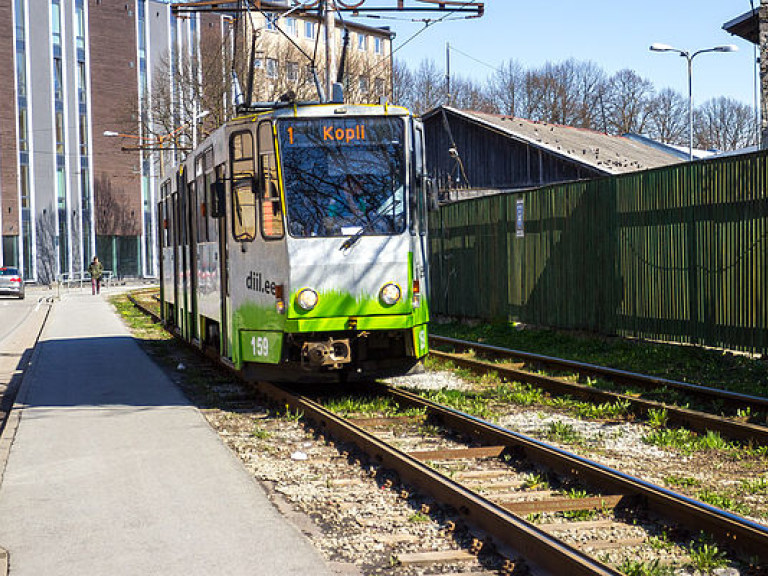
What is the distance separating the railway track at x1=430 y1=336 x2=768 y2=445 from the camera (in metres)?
8.80

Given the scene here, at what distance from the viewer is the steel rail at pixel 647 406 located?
8516 mm

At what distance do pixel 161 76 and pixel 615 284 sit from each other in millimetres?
42977

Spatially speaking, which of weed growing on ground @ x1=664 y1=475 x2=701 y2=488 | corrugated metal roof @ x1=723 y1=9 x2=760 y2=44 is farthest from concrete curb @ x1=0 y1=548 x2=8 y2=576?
corrugated metal roof @ x1=723 y1=9 x2=760 y2=44

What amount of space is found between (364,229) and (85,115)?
53294 millimetres

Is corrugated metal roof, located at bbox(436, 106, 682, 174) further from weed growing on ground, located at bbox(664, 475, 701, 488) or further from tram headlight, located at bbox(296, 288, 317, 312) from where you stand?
weed growing on ground, located at bbox(664, 475, 701, 488)

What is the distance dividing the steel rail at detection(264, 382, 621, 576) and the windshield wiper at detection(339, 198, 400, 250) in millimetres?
2243

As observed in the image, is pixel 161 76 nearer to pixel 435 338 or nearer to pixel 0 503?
pixel 435 338

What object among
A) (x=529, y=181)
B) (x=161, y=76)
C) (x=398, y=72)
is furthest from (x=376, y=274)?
(x=398, y=72)

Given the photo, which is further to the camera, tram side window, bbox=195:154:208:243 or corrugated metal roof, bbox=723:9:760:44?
corrugated metal roof, bbox=723:9:760:44

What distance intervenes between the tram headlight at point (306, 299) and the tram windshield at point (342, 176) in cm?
59

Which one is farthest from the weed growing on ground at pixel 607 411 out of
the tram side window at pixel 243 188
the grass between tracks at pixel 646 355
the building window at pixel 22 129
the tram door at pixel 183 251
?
the building window at pixel 22 129

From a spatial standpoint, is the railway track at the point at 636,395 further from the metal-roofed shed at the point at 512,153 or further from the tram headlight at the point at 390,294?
the metal-roofed shed at the point at 512,153

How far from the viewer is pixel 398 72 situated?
244 feet

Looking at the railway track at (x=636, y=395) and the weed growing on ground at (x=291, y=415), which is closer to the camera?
the railway track at (x=636, y=395)
